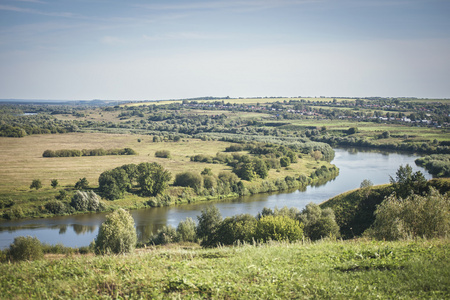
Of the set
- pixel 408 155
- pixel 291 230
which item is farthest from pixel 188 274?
pixel 408 155

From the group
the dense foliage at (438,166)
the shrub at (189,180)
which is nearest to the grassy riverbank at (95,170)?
the shrub at (189,180)

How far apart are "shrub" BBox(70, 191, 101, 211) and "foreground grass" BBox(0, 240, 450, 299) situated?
37568 mm

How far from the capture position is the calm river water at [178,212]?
35125 millimetres

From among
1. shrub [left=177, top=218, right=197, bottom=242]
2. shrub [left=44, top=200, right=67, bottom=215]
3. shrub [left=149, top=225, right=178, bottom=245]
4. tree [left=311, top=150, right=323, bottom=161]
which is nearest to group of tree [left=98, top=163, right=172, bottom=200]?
shrub [left=44, top=200, right=67, bottom=215]

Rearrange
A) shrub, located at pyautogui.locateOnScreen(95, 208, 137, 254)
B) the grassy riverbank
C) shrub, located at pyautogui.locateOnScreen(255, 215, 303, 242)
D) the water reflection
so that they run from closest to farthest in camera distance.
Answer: shrub, located at pyautogui.locateOnScreen(255, 215, 303, 242)
shrub, located at pyautogui.locateOnScreen(95, 208, 137, 254)
the water reflection
the grassy riverbank

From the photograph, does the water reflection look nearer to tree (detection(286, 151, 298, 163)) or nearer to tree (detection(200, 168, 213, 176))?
tree (detection(200, 168, 213, 176))

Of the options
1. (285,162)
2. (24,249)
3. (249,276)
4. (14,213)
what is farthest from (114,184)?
(249,276)

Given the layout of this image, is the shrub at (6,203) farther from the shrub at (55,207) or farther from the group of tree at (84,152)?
the group of tree at (84,152)

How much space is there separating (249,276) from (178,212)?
38.0 meters

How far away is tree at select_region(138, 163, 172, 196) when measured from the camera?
50.3 m

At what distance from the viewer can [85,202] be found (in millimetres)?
44219

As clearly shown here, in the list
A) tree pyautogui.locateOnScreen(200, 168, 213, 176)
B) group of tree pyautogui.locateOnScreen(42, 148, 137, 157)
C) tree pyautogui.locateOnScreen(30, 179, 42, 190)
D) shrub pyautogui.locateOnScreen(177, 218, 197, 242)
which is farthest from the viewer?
group of tree pyautogui.locateOnScreen(42, 148, 137, 157)

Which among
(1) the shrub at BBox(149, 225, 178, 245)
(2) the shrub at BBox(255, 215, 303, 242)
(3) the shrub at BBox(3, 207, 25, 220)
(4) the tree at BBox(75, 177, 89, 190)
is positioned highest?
(2) the shrub at BBox(255, 215, 303, 242)

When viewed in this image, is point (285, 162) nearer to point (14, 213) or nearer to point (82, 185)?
point (82, 185)
